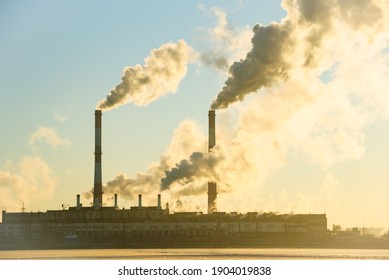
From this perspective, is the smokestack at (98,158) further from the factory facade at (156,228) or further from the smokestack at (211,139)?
the smokestack at (211,139)

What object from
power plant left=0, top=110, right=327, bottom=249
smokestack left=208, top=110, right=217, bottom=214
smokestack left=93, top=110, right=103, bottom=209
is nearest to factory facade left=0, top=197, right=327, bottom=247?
power plant left=0, top=110, right=327, bottom=249

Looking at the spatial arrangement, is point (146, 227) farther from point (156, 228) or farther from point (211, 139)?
point (211, 139)

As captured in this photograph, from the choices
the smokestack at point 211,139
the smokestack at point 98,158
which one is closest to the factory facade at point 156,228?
the smokestack at point 98,158

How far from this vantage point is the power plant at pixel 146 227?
135 meters

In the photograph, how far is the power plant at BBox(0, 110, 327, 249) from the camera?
443ft

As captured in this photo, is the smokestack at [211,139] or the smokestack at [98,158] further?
the smokestack at [98,158]

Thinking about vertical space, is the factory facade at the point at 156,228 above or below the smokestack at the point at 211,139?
below

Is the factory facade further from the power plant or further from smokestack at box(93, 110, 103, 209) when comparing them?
smokestack at box(93, 110, 103, 209)

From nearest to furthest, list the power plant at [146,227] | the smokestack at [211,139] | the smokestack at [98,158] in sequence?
the smokestack at [211,139]
the smokestack at [98,158]
the power plant at [146,227]

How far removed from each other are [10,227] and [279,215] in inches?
1386

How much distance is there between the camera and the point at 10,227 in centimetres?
14362

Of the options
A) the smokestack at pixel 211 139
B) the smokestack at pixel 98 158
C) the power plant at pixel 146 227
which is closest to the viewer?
the smokestack at pixel 211 139
